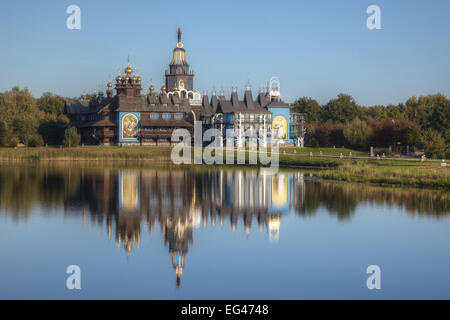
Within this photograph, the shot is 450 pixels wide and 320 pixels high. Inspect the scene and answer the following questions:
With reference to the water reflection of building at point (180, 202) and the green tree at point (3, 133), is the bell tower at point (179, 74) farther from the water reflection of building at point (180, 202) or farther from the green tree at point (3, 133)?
the water reflection of building at point (180, 202)

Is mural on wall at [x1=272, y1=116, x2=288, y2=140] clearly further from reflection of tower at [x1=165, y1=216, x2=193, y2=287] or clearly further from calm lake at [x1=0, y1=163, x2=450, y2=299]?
reflection of tower at [x1=165, y1=216, x2=193, y2=287]

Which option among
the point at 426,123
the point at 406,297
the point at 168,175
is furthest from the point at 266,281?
the point at 426,123

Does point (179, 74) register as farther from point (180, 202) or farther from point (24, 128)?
point (180, 202)

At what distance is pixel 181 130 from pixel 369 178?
41.1 metres

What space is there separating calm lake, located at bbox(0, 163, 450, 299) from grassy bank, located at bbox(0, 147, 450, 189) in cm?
289

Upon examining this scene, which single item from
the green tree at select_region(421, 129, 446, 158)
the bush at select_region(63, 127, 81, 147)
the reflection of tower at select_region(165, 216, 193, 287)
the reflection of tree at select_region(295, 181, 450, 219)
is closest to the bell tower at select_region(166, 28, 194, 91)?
the bush at select_region(63, 127, 81, 147)

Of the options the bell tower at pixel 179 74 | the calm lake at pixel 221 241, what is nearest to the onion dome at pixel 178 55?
the bell tower at pixel 179 74

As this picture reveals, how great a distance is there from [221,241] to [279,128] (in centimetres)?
6140

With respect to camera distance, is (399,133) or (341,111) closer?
(399,133)

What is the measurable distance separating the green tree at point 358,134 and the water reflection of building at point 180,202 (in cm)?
2619

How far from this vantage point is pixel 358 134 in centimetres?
7175

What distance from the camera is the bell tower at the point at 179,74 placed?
96.0 metres

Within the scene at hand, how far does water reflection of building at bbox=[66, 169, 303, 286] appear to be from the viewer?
77.7ft

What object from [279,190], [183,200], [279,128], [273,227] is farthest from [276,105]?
[273,227]
